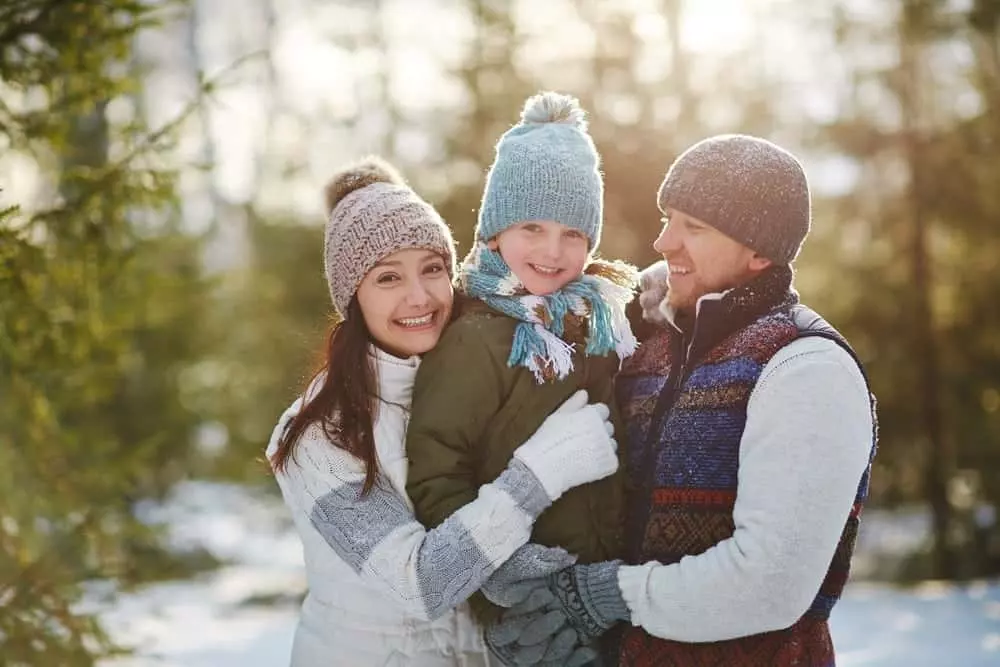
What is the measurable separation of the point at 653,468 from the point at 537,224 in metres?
0.76

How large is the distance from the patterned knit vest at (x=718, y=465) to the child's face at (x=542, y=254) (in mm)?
426

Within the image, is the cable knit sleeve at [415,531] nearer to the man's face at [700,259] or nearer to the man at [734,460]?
the man at [734,460]

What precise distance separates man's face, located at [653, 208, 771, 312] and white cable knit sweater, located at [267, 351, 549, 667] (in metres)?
0.66

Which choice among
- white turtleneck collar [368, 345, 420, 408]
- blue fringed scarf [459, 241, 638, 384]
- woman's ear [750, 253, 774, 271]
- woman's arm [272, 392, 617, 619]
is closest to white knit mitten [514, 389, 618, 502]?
woman's arm [272, 392, 617, 619]

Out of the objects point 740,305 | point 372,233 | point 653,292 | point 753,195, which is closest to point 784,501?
point 740,305

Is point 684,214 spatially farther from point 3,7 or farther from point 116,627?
point 116,627

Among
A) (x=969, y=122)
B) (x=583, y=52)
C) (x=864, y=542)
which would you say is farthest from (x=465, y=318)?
(x=864, y=542)

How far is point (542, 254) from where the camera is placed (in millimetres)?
2916

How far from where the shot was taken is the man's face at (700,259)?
266 centimetres

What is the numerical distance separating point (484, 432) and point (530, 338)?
278 millimetres

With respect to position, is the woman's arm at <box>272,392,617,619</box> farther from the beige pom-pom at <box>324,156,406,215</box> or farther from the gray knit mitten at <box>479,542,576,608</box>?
the beige pom-pom at <box>324,156,406,215</box>

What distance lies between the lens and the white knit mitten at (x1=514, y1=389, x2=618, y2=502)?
2611 millimetres

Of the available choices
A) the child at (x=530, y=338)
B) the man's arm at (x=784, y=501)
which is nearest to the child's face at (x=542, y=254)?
the child at (x=530, y=338)

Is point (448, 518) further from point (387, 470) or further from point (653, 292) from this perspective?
point (653, 292)
